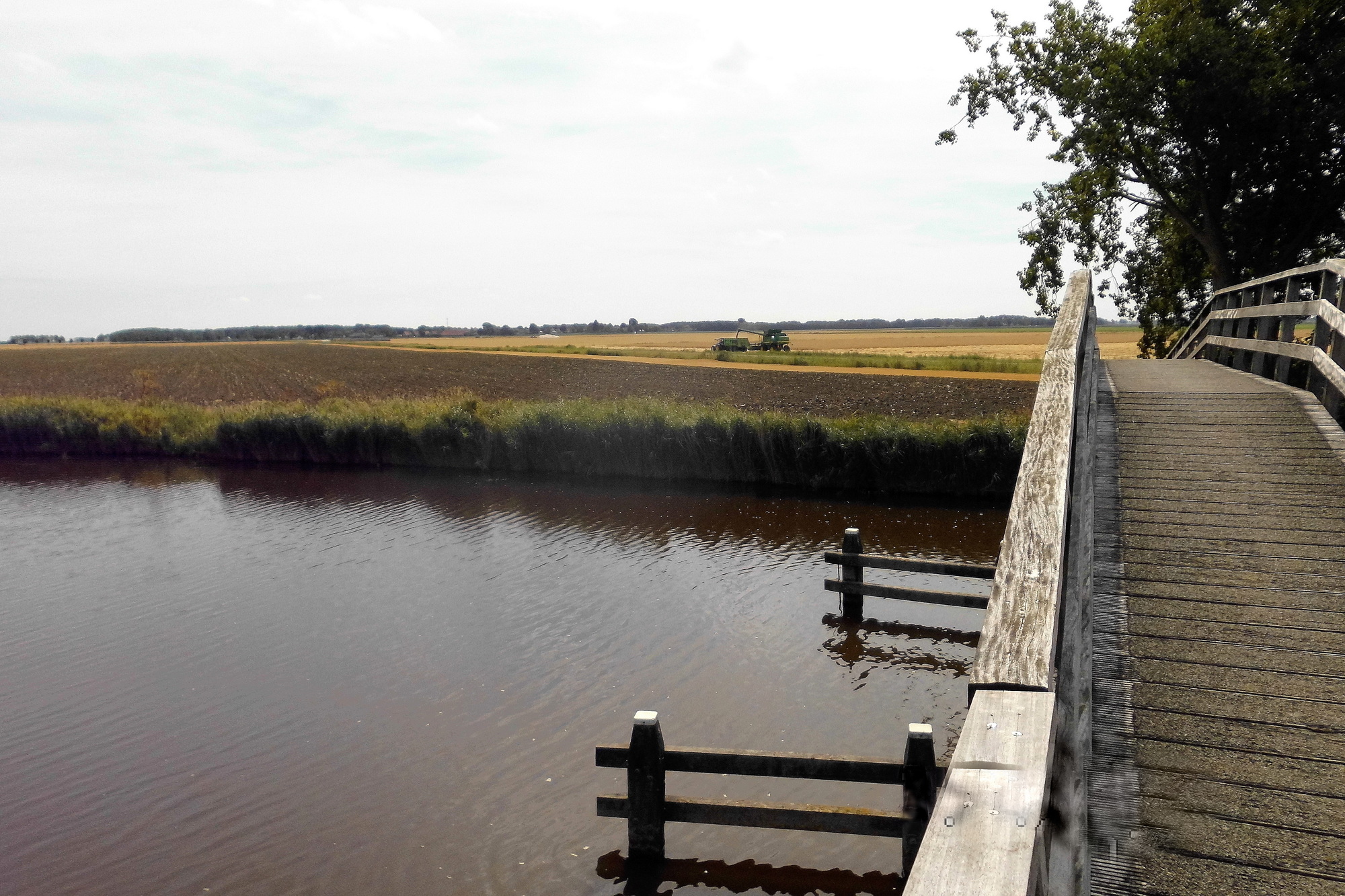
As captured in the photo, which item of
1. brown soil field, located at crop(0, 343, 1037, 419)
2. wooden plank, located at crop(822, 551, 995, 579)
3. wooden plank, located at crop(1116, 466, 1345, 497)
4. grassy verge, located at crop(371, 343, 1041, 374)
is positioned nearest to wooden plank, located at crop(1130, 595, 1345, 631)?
wooden plank, located at crop(1116, 466, 1345, 497)

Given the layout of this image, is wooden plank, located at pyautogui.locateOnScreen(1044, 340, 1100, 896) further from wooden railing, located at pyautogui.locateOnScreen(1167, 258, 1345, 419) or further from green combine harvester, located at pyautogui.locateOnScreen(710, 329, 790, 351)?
green combine harvester, located at pyautogui.locateOnScreen(710, 329, 790, 351)

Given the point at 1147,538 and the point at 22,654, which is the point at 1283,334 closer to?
the point at 1147,538

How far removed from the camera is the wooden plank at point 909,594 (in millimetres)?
11430

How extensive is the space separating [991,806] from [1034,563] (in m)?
1.33

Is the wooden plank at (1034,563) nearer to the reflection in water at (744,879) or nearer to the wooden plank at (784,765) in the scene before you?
the wooden plank at (784,765)

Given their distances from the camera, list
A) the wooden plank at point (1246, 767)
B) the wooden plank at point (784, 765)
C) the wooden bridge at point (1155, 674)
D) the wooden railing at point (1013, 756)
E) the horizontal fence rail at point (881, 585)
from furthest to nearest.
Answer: the horizontal fence rail at point (881, 585) → the wooden plank at point (784, 765) → the wooden plank at point (1246, 767) → the wooden bridge at point (1155, 674) → the wooden railing at point (1013, 756)

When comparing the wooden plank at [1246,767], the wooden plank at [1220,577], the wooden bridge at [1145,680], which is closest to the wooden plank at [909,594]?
the wooden bridge at [1145,680]

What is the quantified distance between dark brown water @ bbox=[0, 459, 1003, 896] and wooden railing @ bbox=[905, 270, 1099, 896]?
4535 mm

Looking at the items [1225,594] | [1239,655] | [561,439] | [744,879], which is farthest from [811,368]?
[1239,655]

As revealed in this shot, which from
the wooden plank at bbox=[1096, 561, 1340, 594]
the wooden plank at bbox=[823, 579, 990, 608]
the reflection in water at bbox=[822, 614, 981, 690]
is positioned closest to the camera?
the wooden plank at bbox=[1096, 561, 1340, 594]

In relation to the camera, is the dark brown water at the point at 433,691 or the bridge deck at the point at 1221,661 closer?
the bridge deck at the point at 1221,661

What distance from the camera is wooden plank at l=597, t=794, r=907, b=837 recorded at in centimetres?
626

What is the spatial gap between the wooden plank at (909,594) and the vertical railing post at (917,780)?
517 centimetres

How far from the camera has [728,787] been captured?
8.28 metres
